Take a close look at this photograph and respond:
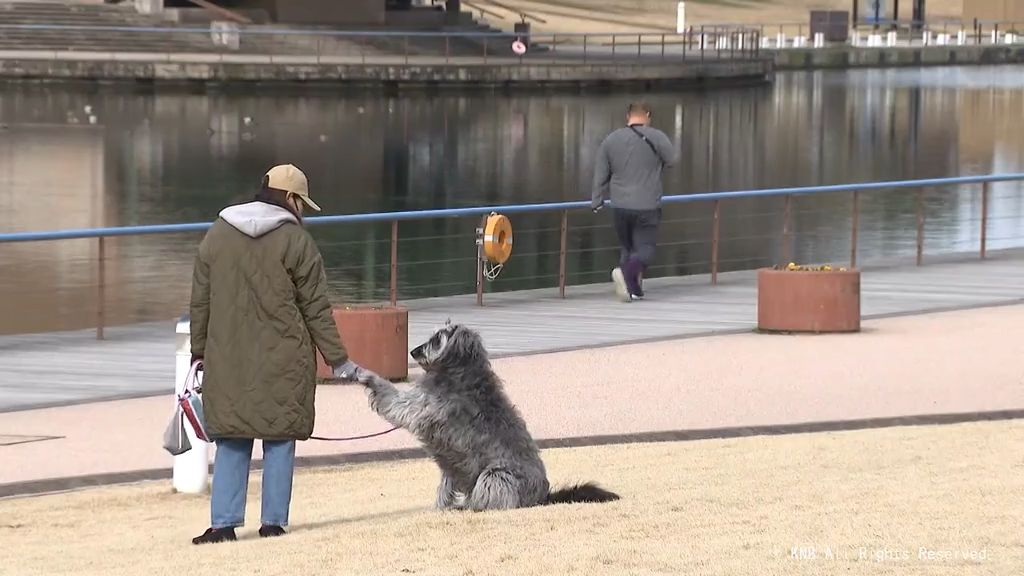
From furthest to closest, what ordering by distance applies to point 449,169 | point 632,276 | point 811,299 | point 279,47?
1. point 279,47
2. point 449,169
3. point 632,276
4. point 811,299

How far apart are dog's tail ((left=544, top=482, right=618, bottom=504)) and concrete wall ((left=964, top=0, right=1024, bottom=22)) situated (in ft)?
318

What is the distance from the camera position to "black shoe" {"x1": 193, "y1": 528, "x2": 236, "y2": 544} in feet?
25.3

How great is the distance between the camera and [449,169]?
39281mm

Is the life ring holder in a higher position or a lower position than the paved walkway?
higher

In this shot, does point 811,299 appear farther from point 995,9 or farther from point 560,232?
point 995,9

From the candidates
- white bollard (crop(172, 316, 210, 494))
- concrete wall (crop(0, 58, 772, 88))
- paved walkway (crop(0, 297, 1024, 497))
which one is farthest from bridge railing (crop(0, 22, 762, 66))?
white bollard (crop(172, 316, 210, 494))

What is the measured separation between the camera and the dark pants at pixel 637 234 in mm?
15984

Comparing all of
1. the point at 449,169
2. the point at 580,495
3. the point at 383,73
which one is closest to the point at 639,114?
the point at 580,495

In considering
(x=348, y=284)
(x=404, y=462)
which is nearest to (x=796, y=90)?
(x=348, y=284)

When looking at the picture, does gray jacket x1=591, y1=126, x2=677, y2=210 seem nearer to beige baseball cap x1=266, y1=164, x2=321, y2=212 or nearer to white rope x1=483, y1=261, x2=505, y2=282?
white rope x1=483, y1=261, x2=505, y2=282

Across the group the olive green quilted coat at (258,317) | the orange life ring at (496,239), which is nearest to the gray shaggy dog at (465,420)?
the olive green quilted coat at (258,317)

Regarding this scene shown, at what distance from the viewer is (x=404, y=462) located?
9.98 meters

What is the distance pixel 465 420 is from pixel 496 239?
26.3 ft

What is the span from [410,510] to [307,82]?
46.1m
